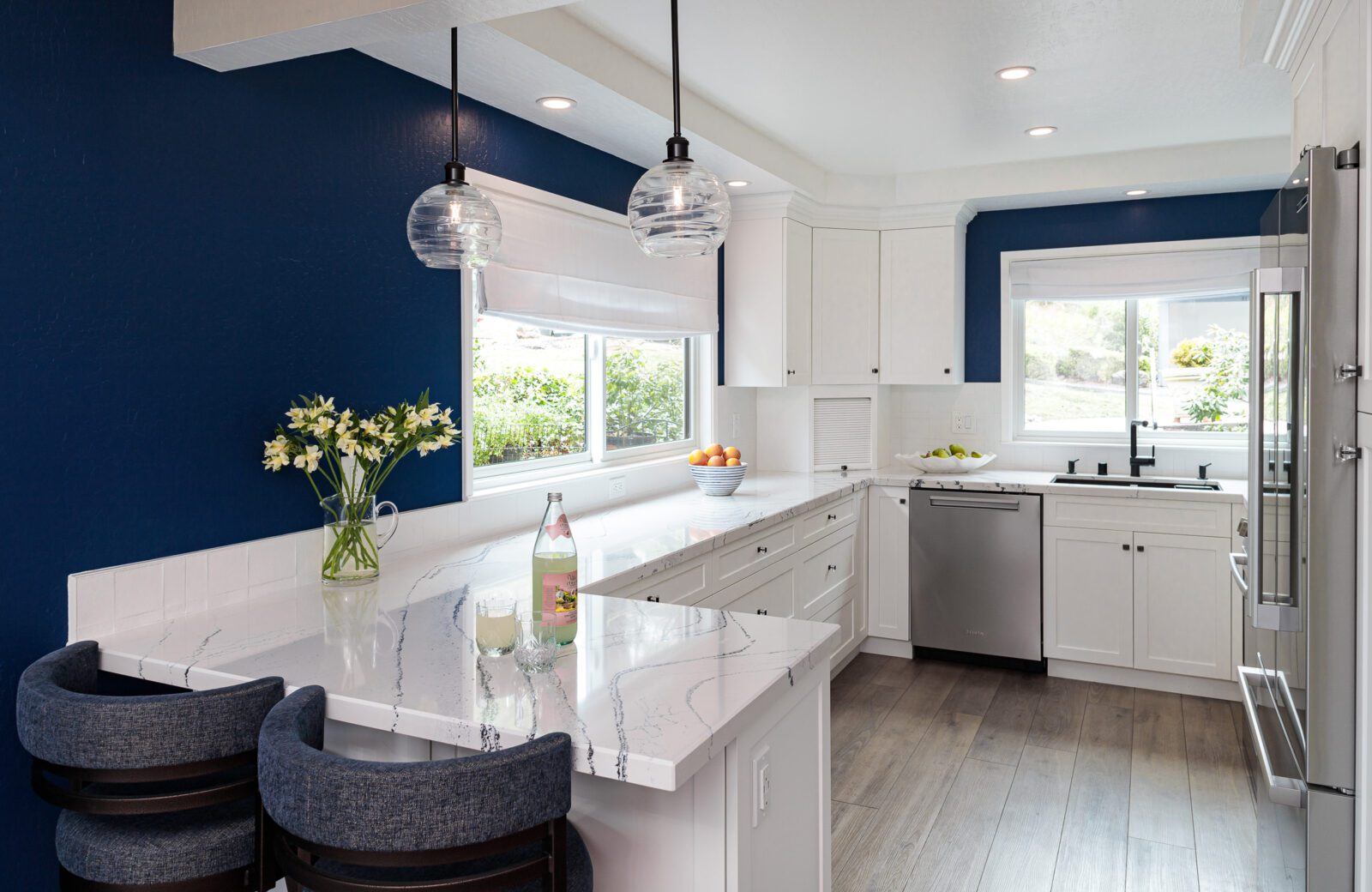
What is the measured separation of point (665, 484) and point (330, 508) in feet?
6.69

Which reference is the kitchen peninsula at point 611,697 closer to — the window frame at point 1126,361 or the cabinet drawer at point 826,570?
the cabinet drawer at point 826,570

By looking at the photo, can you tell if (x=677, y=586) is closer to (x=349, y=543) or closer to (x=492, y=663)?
(x=349, y=543)

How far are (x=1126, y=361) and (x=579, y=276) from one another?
121 inches

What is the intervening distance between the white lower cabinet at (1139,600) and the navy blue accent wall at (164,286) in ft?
10.3

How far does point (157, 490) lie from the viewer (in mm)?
2064

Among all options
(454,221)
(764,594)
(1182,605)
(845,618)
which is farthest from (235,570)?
(1182,605)

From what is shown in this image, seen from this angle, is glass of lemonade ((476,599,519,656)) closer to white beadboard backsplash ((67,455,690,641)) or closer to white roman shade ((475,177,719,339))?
white beadboard backsplash ((67,455,690,641))

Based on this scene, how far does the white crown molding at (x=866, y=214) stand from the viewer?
460 centimetres

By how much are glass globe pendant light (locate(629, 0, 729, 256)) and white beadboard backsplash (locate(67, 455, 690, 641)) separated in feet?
4.14

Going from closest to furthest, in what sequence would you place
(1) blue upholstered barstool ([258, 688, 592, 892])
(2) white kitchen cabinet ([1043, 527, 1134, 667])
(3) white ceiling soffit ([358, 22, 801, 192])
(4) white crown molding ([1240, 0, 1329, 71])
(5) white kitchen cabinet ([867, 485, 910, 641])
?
(1) blue upholstered barstool ([258, 688, 592, 892])
(4) white crown molding ([1240, 0, 1329, 71])
(3) white ceiling soffit ([358, 22, 801, 192])
(2) white kitchen cabinet ([1043, 527, 1134, 667])
(5) white kitchen cabinet ([867, 485, 910, 641])

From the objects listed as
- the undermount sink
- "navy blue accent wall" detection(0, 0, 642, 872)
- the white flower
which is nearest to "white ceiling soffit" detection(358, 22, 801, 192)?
"navy blue accent wall" detection(0, 0, 642, 872)

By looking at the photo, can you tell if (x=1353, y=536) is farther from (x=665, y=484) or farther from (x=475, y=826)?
(x=665, y=484)

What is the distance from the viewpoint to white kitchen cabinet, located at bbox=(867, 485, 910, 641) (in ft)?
15.5

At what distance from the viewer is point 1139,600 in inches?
169
